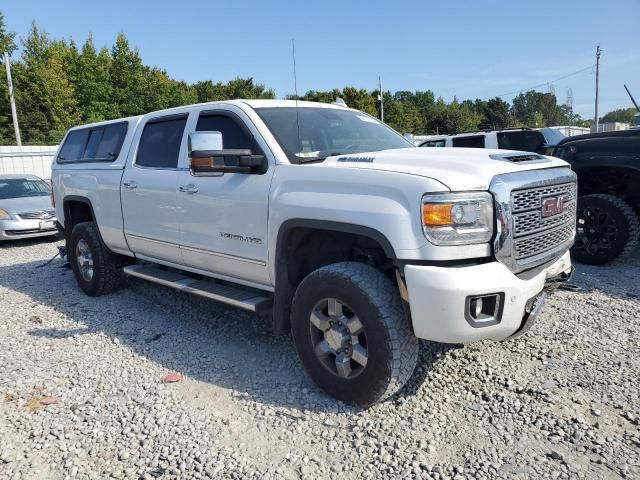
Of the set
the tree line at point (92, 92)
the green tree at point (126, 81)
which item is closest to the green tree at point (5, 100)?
the tree line at point (92, 92)

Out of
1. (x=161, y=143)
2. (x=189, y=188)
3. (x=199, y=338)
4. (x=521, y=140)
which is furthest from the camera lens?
(x=521, y=140)

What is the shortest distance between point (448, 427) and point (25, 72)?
134 ft

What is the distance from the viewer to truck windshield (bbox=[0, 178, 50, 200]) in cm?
1095

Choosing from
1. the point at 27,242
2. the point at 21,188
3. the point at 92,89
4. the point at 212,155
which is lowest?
the point at 27,242

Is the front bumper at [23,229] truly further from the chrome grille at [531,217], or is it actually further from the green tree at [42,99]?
the green tree at [42,99]

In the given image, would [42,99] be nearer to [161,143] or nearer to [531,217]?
[161,143]

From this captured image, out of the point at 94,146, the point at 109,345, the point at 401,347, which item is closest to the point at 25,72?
the point at 94,146

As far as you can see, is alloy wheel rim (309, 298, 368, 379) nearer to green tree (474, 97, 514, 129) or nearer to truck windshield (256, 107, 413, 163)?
truck windshield (256, 107, 413, 163)

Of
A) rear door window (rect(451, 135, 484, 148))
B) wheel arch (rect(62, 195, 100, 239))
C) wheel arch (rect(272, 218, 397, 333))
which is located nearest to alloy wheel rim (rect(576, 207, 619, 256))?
wheel arch (rect(272, 218, 397, 333))

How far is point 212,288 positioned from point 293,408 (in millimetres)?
1368

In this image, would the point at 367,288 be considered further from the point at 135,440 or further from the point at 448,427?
the point at 135,440

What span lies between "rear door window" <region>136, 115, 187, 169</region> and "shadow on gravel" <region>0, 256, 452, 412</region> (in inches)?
59.7

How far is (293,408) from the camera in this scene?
10.6ft

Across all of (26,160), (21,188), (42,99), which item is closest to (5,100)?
(42,99)
